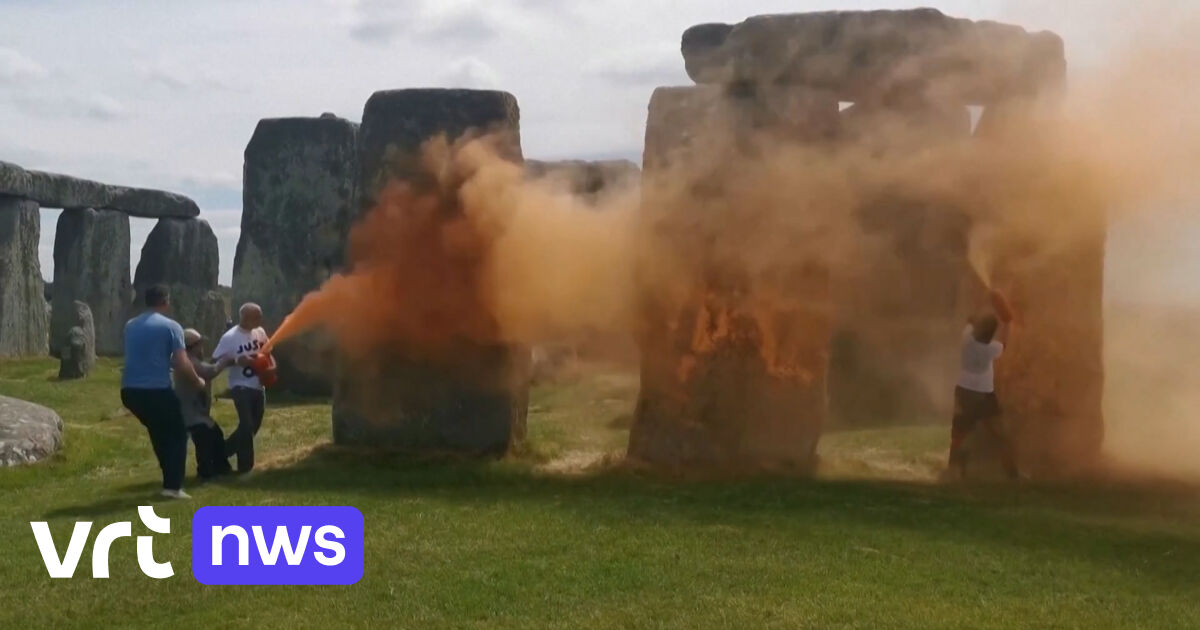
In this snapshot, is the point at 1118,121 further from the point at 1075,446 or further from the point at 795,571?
the point at 795,571

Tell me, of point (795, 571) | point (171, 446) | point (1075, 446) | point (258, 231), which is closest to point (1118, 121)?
point (1075, 446)

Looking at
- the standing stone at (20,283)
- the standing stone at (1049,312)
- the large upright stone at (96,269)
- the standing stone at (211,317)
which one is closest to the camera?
the standing stone at (1049,312)

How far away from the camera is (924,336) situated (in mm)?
18141

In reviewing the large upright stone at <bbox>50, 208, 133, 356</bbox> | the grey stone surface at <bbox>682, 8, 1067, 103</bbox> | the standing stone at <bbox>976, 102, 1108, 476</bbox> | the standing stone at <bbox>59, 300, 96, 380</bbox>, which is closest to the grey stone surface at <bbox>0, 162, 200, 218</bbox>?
the large upright stone at <bbox>50, 208, 133, 356</bbox>

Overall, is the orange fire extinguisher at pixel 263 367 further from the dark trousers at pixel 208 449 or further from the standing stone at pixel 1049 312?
the standing stone at pixel 1049 312

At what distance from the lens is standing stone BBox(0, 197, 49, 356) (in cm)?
2662

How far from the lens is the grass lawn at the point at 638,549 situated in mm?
7410

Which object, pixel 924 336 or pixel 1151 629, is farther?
pixel 924 336

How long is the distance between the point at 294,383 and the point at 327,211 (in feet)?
10.7

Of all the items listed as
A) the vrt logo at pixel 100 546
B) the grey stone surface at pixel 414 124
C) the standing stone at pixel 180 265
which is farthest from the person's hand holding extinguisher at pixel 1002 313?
the standing stone at pixel 180 265

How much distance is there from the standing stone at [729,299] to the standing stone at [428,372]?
1.45m

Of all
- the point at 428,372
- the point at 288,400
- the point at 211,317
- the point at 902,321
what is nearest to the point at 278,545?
the point at 428,372

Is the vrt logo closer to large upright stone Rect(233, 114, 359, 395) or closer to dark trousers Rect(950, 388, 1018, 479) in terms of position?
dark trousers Rect(950, 388, 1018, 479)

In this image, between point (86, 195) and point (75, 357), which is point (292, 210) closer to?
point (75, 357)
